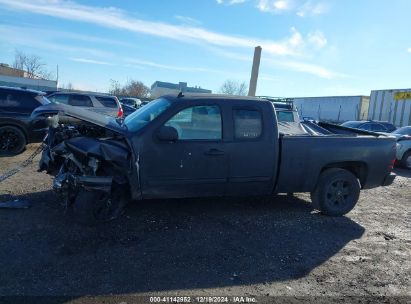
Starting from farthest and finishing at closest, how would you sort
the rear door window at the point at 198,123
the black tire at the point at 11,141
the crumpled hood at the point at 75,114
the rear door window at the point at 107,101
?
the rear door window at the point at 107,101 < the black tire at the point at 11,141 < the rear door window at the point at 198,123 < the crumpled hood at the point at 75,114

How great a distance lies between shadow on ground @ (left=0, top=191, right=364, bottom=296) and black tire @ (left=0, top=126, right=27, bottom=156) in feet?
14.7

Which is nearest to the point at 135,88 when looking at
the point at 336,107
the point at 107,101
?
the point at 336,107

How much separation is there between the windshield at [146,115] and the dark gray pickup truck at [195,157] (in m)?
0.03

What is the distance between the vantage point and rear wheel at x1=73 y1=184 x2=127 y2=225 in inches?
209

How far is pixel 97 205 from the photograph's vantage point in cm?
543

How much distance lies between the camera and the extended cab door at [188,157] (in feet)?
18.2

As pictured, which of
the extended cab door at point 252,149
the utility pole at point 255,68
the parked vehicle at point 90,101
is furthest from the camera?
the parked vehicle at point 90,101

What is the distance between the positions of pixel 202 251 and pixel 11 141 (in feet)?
25.1

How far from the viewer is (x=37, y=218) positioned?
5.51 metres

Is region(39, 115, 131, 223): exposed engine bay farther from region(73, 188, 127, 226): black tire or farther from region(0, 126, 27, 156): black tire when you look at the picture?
region(0, 126, 27, 156): black tire

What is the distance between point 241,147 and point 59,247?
2.81 m

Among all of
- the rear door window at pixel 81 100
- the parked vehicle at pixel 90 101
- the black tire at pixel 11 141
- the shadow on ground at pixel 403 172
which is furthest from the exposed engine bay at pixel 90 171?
the rear door window at pixel 81 100

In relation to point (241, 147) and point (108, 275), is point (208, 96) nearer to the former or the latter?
point (241, 147)

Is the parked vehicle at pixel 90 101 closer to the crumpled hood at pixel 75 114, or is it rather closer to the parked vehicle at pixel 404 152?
the crumpled hood at pixel 75 114
